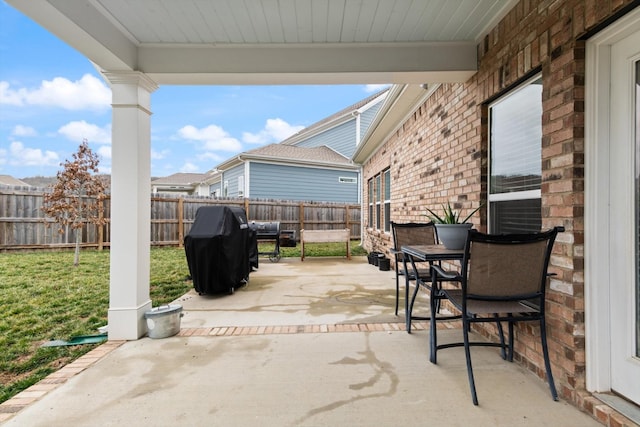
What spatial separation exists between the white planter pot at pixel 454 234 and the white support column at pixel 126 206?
288cm

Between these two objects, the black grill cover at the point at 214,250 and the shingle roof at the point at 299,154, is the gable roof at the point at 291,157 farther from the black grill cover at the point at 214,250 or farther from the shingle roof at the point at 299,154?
the black grill cover at the point at 214,250

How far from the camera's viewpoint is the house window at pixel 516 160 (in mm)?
2551

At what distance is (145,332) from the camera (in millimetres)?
3336

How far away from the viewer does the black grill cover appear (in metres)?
4.62

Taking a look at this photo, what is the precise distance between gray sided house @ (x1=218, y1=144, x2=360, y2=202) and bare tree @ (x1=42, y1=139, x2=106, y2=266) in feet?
19.5

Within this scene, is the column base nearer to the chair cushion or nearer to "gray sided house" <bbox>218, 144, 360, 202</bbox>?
the chair cushion

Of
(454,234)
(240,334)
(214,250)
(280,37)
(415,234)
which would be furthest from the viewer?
(214,250)

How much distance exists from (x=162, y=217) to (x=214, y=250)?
742 cm

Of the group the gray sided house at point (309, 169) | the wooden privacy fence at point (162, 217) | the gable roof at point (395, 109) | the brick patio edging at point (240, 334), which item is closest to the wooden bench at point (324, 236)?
the gable roof at point (395, 109)

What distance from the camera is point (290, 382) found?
2.36 meters

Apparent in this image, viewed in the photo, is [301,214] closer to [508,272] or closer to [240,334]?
[240,334]

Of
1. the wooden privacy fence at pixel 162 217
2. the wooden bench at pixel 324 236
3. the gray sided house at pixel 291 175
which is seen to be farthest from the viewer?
the gray sided house at pixel 291 175

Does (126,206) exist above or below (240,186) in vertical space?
below

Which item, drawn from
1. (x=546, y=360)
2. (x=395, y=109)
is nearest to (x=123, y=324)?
(x=546, y=360)
